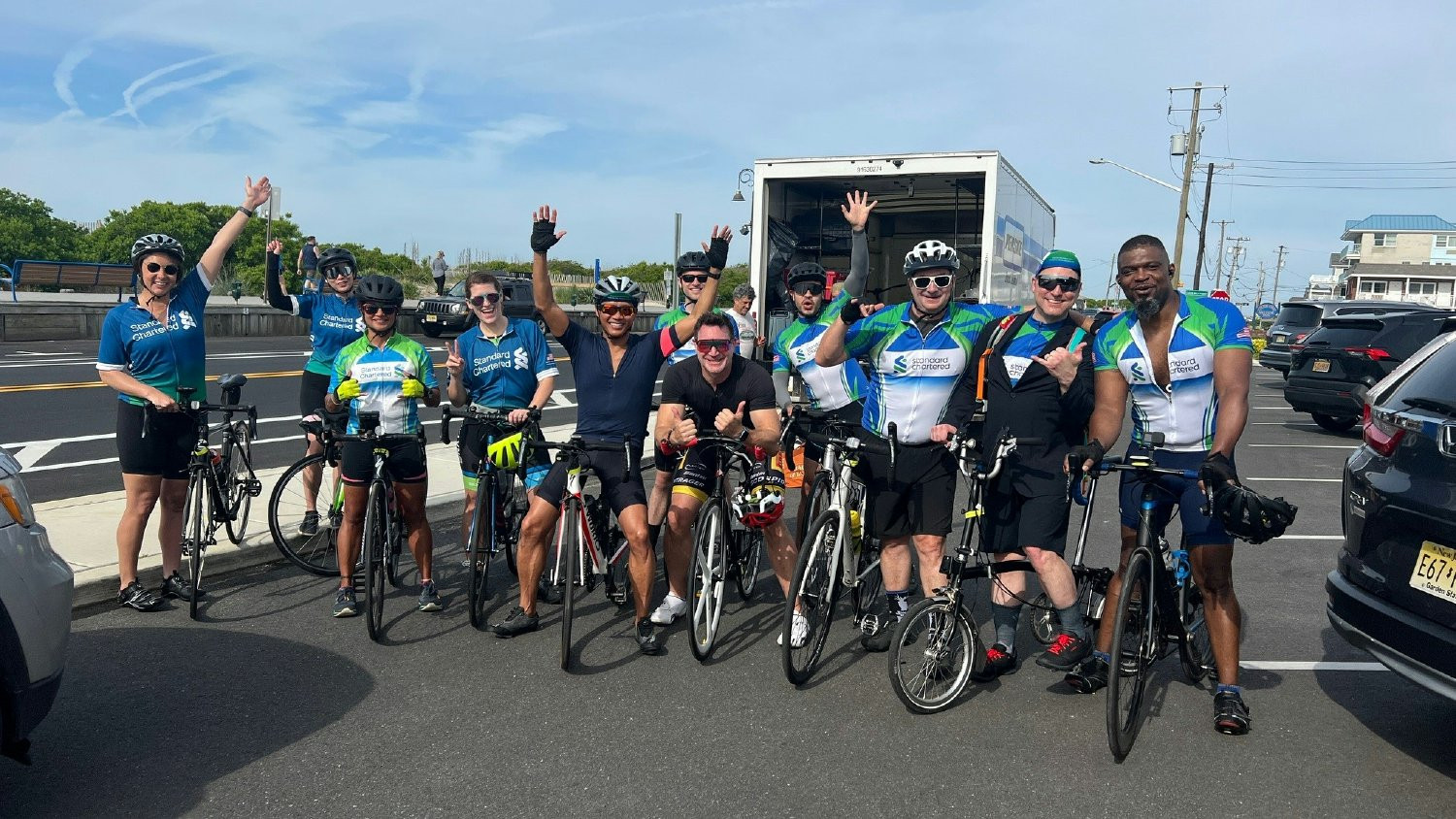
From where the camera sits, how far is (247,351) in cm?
2417

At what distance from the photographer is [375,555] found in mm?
5637

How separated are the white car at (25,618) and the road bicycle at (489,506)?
2.01 m

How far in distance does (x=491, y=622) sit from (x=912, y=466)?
2430 mm

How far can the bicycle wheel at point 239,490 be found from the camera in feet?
21.8

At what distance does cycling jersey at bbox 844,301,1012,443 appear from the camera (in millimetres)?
5523

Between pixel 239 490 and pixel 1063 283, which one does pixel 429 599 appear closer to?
pixel 239 490

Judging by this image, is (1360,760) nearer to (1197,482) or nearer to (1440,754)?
(1440,754)

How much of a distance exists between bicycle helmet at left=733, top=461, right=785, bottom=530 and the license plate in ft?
9.00

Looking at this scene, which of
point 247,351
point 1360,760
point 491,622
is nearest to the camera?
point 1360,760

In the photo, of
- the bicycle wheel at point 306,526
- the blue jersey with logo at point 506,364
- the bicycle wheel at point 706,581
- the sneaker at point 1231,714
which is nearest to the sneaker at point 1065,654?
the sneaker at point 1231,714

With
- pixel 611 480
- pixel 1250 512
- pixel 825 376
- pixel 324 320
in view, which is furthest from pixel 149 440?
pixel 1250 512

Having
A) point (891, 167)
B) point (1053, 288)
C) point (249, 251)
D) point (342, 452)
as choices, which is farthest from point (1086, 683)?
point (249, 251)

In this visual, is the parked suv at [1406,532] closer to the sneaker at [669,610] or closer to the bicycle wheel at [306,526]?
the sneaker at [669,610]

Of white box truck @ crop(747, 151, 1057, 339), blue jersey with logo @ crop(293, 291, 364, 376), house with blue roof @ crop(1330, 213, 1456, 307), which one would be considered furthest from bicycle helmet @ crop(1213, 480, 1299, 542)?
house with blue roof @ crop(1330, 213, 1456, 307)
